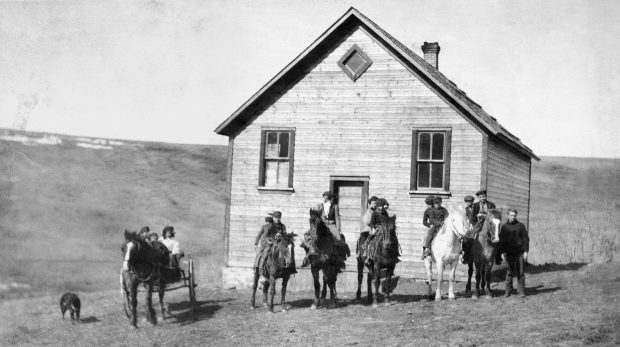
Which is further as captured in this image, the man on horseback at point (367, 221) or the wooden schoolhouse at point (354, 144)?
the wooden schoolhouse at point (354, 144)

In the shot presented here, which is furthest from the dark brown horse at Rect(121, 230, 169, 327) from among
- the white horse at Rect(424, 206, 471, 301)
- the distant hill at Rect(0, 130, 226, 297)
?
the distant hill at Rect(0, 130, 226, 297)

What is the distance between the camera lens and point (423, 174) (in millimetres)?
19047

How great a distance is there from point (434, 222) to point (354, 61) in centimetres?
695

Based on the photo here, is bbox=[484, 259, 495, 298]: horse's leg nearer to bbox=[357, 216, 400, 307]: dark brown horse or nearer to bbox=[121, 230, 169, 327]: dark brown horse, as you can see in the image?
bbox=[357, 216, 400, 307]: dark brown horse

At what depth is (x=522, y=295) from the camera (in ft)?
48.6

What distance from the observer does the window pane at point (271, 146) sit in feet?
67.0

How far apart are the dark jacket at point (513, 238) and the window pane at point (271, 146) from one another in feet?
26.7

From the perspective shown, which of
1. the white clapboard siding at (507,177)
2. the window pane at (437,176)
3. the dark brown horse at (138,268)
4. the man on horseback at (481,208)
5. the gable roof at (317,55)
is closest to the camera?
the dark brown horse at (138,268)

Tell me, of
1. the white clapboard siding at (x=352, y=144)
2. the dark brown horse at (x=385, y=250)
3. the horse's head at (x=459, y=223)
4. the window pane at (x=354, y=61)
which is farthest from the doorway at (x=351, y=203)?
the horse's head at (x=459, y=223)

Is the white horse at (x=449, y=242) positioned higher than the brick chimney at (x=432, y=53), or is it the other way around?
the brick chimney at (x=432, y=53)

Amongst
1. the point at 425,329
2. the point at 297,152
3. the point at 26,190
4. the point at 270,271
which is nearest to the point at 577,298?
the point at 425,329

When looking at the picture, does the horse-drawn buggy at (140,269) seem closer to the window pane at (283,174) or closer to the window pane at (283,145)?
the window pane at (283,174)

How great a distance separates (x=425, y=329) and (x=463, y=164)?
7.67m

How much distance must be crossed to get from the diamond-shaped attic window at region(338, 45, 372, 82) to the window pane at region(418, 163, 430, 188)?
10.8 ft
